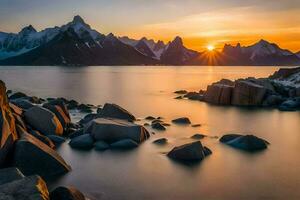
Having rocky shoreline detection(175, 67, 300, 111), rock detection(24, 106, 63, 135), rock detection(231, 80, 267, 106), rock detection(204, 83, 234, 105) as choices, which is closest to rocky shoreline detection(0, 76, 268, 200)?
rock detection(24, 106, 63, 135)

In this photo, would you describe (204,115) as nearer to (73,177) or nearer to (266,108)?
(266,108)

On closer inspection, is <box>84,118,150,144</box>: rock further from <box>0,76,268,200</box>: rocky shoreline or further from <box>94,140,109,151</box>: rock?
<box>94,140,109,151</box>: rock

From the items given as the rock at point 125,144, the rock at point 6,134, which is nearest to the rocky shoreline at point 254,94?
the rock at point 125,144

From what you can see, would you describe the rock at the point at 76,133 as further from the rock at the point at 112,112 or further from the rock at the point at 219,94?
the rock at the point at 219,94

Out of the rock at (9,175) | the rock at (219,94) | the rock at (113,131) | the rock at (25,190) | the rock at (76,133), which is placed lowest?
the rock at (219,94)

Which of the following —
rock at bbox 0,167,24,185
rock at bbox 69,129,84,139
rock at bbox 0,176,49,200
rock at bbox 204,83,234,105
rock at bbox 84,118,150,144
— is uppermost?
rock at bbox 0,176,49,200

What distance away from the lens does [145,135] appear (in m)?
22.1

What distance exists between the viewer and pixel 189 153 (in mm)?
17906

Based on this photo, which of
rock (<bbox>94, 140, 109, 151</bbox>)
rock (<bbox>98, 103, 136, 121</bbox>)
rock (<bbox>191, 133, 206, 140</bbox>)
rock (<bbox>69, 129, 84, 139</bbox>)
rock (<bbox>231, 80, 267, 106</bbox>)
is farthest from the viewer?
rock (<bbox>231, 80, 267, 106</bbox>)

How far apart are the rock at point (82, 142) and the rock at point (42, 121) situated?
178 cm

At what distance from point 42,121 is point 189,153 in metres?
8.52

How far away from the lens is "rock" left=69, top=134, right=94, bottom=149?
20062 mm

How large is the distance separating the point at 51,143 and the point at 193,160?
7.07 meters

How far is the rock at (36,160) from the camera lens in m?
15.1
